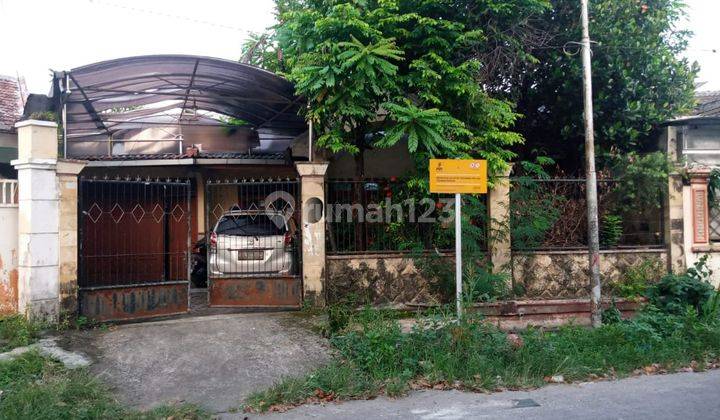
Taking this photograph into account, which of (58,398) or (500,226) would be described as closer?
(58,398)

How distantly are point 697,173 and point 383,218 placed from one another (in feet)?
18.3

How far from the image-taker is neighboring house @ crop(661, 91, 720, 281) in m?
9.48

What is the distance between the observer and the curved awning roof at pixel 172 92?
818cm

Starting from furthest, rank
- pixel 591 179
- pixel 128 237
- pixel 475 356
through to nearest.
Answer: pixel 128 237 < pixel 591 179 < pixel 475 356

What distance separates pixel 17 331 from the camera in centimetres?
686

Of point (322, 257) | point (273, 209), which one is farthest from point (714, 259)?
point (273, 209)

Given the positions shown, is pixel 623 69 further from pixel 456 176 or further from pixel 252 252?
pixel 252 252

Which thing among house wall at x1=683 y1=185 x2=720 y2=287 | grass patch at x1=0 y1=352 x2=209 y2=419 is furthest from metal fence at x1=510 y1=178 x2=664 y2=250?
grass patch at x1=0 y1=352 x2=209 y2=419

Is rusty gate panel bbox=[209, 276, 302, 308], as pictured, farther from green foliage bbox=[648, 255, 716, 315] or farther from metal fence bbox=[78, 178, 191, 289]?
green foliage bbox=[648, 255, 716, 315]

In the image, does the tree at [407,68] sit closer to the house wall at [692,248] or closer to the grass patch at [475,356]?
the grass patch at [475,356]

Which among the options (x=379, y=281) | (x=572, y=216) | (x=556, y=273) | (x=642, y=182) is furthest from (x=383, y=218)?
(x=642, y=182)

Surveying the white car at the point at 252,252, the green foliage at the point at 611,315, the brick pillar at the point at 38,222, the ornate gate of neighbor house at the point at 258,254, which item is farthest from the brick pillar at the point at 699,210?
the brick pillar at the point at 38,222

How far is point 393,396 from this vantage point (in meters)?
5.77

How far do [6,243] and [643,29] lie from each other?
36.9ft
